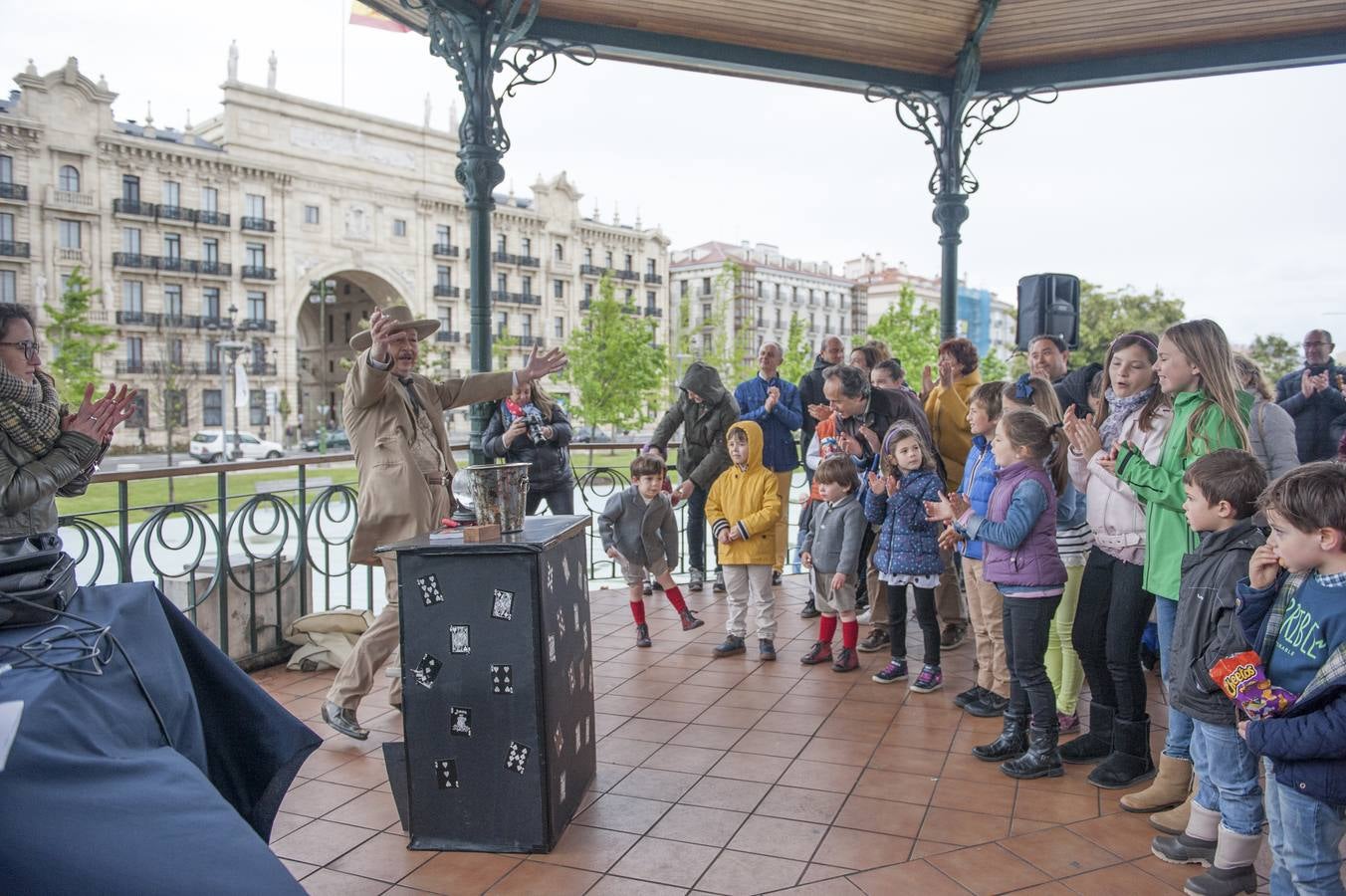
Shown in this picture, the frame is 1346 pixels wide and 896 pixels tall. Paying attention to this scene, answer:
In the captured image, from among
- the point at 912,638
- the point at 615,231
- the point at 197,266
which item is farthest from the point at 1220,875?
the point at 615,231

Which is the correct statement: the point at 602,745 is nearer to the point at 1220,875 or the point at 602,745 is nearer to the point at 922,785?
the point at 922,785

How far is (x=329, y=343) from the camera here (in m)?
55.8

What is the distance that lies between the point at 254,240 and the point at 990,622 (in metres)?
47.8

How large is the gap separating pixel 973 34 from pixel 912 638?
3.98m

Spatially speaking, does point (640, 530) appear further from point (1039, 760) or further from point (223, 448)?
point (223, 448)

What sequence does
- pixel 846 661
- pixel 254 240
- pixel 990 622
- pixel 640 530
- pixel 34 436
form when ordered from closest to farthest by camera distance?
pixel 34 436
pixel 990 622
pixel 846 661
pixel 640 530
pixel 254 240

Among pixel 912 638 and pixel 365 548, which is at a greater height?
pixel 365 548

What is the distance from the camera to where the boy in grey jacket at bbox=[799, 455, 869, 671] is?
16.3 feet

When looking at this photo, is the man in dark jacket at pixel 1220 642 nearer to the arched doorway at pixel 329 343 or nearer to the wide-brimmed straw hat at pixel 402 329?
the wide-brimmed straw hat at pixel 402 329

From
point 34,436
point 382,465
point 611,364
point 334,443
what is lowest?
point 334,443

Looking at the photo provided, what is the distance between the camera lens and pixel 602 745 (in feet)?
13.1

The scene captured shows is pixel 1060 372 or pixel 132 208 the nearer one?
pixel 1060 372

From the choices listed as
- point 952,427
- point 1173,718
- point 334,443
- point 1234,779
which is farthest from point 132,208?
point 1234,779

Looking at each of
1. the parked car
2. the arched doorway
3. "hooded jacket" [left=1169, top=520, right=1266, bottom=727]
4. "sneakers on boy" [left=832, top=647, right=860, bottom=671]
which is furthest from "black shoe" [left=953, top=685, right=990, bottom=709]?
the arched doorway
